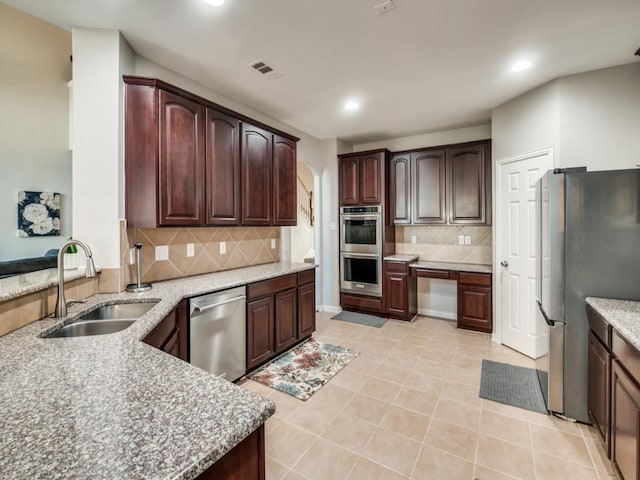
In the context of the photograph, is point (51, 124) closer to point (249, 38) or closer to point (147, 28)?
point (147, 28)

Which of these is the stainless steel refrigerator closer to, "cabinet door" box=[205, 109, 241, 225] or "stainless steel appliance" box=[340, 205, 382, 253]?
"stainless steel appliance" box=[340, 205, 382, 253]

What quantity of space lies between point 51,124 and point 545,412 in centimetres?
535

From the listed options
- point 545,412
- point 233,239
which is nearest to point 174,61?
point 233,239

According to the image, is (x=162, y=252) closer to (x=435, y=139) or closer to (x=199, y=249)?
(x=199, y=249)

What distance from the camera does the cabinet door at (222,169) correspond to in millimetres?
2600

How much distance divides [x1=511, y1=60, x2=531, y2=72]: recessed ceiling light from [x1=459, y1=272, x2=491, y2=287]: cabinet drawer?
2.22 m

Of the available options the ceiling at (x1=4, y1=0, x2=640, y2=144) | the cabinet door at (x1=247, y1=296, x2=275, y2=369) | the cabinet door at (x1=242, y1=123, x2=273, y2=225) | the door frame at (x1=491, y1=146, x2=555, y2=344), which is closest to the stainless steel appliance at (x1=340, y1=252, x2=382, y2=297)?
the door frame at (x1=491, y1=146, x2=555, y2=344)

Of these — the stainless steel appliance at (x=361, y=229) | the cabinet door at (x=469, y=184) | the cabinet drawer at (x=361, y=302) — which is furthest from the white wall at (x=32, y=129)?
the cabinet door at (x=469, y=184)

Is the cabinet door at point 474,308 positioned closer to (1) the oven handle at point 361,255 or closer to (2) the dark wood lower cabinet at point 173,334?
(1) the oven handle at point 361,255

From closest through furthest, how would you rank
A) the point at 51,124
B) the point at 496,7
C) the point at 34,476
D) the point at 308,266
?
1. the point at 34,476
2. the point at 496,7
3. the point at 51,124
4. the point at 308,266

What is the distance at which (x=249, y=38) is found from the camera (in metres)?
2.22

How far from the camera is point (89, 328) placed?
1707 millimetres

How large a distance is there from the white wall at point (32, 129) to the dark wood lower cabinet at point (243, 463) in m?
3.53

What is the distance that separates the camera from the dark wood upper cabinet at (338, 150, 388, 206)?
4.42 meters
